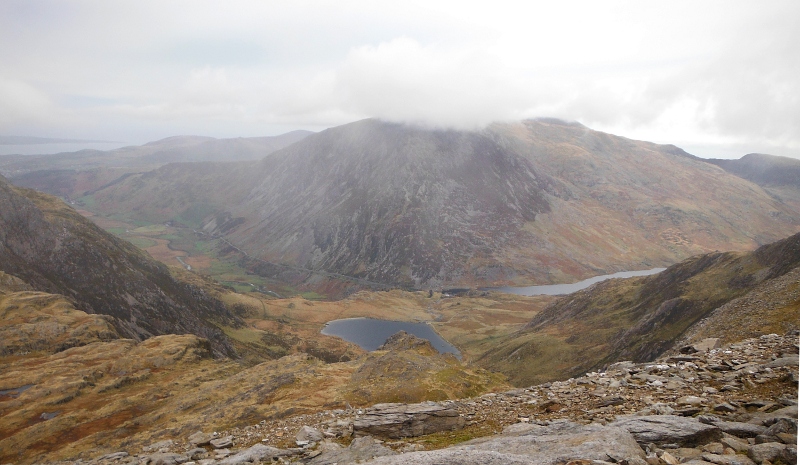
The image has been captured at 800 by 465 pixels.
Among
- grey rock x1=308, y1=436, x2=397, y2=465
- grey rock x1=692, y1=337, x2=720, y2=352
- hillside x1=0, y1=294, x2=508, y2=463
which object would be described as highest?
grey rock x1=692, y1=337, x2=720, y2=352

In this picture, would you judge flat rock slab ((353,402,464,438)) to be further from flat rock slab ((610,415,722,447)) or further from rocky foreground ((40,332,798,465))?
flat rock slab ((610,415,722,447))

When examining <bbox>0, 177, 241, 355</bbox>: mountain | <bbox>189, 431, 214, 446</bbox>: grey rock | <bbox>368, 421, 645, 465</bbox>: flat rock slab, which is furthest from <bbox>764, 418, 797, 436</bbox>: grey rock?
<bbox>0, 177, 241, 355</bbox>: mountain

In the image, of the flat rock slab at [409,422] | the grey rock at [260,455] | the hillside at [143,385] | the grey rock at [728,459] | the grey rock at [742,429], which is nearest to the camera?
the grey rock at [728,459]

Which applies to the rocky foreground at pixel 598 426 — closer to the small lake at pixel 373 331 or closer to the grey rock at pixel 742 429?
the grey rock at pixel 742 429

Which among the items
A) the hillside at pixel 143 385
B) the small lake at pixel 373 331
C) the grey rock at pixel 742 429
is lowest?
the small lake at pixel 373 331

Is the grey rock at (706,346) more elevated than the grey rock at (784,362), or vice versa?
the grey rock at (784,362)

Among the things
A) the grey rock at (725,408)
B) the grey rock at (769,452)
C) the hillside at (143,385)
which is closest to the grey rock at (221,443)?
the hillside at (143,385)

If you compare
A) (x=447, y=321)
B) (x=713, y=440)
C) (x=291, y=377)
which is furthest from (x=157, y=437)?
(x=447, y=321)
